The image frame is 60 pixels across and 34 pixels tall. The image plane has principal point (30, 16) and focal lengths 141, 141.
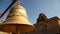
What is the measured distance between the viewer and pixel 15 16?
2184mm

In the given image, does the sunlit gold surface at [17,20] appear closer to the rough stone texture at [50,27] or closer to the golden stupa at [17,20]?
the golden stupa at [17,20]

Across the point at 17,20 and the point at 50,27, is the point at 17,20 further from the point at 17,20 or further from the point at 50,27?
the point at 50,27

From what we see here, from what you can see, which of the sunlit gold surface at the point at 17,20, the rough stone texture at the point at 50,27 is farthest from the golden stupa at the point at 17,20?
the rough stone texture at the point at 50,27

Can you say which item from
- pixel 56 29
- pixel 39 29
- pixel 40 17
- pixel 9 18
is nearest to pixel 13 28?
pixel 9 18

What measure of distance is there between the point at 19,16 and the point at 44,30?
50.9ft

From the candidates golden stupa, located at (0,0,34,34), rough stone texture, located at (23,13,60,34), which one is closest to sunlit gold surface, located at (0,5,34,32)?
golden stupa, located at (0,0,34,34)

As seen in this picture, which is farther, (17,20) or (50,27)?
(50,27)

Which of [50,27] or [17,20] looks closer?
[17,20]

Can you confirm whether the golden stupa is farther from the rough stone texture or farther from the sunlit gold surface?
the rough stone texture

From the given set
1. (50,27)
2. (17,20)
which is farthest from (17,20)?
(50,27)

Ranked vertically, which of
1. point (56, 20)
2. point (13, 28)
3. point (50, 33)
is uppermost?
point (56, 20)

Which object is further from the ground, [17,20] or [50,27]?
[50,27]

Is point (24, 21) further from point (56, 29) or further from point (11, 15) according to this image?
point (56, 29)

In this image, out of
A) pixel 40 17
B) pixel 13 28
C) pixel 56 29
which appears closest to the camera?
pixel 13 28
